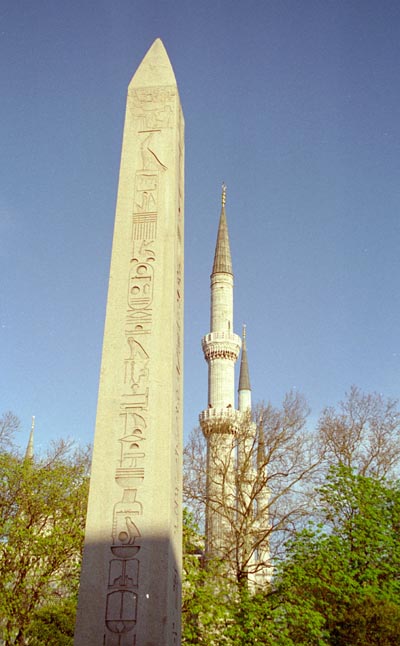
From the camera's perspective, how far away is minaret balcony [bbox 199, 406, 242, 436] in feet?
98.2

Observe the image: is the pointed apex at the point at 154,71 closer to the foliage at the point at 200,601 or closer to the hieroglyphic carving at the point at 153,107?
the hieroglyphic carving at the point at 153,107

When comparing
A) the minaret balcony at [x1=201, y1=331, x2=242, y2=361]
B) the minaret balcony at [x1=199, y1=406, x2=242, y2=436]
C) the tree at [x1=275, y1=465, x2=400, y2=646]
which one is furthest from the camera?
the minaret balcony at [x1=201, y1=331, x2=242, y2=361]

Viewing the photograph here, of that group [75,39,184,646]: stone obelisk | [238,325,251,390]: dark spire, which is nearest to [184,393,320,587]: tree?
[75,39,184,646]: stone obelisk

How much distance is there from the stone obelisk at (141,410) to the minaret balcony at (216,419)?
74.3 ft

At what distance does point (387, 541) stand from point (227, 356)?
19.3 m

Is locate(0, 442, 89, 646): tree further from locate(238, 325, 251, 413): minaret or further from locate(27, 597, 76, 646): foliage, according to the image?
locate(238, 325, 251, 413): minaret

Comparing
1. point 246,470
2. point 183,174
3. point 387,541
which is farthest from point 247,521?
point 183,174

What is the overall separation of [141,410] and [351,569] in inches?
438

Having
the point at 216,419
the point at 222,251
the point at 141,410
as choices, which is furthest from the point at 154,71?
the point at 222,251

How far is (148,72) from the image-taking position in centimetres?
783

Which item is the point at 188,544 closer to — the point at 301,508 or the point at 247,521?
the point at 247,521

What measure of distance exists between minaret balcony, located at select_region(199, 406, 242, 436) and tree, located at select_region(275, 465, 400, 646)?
39.9ft

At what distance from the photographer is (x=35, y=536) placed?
15.5 m

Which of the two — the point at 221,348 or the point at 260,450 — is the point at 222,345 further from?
the point at 260,450
